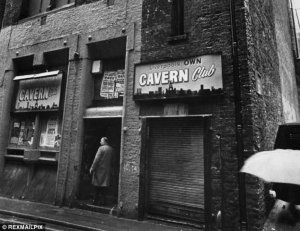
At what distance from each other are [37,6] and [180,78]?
8.81 meters

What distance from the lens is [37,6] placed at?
1209cm

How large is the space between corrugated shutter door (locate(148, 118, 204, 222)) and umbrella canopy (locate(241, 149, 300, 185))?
7.11 feet

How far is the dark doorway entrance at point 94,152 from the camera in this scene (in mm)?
8688

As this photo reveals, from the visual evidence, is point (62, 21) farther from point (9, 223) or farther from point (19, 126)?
point (9, 223)

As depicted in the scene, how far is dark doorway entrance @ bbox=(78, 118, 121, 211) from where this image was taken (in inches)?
342

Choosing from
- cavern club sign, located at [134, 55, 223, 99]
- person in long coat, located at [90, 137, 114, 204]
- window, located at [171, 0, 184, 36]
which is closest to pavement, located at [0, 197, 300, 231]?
person in long coat, located at [90, 137, 114, 204]

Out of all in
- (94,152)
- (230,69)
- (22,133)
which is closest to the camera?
(230,69)

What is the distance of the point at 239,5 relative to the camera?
6.97m

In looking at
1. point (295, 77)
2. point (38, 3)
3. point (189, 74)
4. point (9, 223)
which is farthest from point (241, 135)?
point (295, 77)

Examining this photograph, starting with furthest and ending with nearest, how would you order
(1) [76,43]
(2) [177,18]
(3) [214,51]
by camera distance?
(1) [76,43]
(2) [177,18]
(3) [214,51]

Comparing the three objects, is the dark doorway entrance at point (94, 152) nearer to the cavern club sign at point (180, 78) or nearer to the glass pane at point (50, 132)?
the glass pane at point (50, 132)

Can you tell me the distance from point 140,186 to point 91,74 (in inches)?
185

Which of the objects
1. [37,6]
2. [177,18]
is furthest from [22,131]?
[177,18]

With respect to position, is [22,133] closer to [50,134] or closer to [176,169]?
[50,134]
